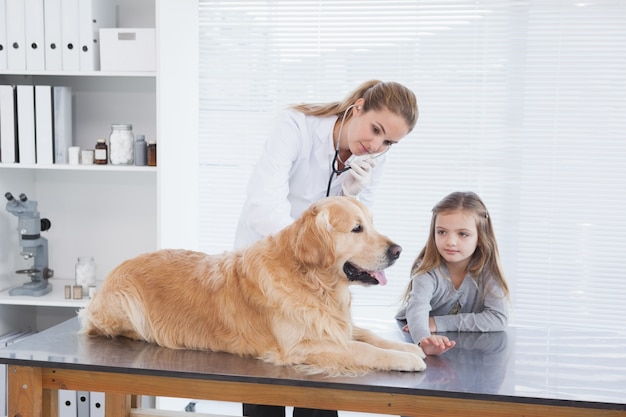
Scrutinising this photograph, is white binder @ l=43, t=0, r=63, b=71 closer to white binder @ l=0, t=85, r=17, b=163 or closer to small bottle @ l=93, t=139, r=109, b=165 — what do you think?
white binder @ l=0, t=85, r=17, b=163

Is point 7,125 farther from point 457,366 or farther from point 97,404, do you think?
point 457,366

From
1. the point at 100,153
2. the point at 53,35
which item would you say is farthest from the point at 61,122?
the point at 53,35

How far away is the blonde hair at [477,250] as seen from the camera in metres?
2.13

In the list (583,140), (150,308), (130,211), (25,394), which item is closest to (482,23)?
(583,140)

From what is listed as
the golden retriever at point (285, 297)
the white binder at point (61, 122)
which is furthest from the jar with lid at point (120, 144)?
the golden retriever at point (285, 297)

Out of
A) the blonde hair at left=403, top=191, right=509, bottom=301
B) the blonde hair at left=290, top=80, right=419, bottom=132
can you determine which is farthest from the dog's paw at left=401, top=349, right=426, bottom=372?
the blonde hair at left=290, top=80, right=419, bottom=132

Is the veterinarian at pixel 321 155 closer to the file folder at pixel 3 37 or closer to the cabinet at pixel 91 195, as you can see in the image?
the cabinet at pixel 91 195

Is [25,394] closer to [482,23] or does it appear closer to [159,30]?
[159,30]

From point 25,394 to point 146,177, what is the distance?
5.76 feet

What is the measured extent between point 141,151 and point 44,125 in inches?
16.9

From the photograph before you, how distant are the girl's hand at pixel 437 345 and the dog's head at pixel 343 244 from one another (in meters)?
0.25

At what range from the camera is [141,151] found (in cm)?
312

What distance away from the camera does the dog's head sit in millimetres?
1696

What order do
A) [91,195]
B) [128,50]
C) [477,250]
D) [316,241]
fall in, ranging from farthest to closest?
[91,195], [128,50], [477,250], [316,241]
